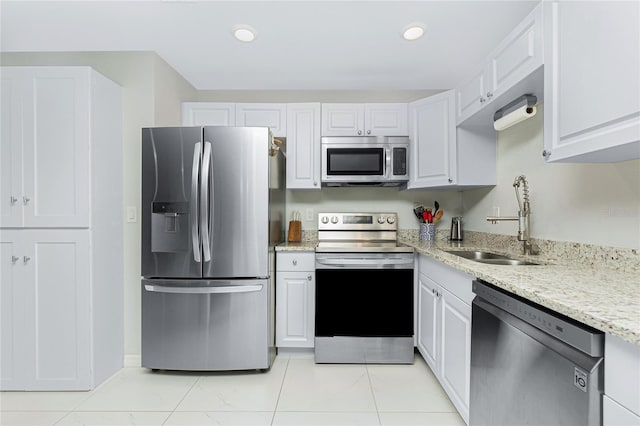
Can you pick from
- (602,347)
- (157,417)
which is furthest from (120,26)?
(602,347)

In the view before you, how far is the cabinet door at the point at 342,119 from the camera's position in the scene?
2.79m

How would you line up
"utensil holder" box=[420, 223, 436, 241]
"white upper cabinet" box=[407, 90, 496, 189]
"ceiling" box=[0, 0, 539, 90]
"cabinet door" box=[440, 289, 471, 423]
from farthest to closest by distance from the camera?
"utensil holder" box=[420, 223, 436, 241]
"white upper cabinet" box=[407, 90, 496, 189]
"ceiling" box=[0, 0, 539, 90]
"cabinet door" box=[440, 289, 471, 423]

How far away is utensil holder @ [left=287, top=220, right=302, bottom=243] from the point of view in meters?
2.92

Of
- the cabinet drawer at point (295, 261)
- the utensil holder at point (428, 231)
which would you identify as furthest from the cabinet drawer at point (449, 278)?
the cabinet drawer at point (295, 261)

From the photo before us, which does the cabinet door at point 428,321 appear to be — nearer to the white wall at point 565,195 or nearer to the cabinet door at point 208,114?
the white wall at point 565,195

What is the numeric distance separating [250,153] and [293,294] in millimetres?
1143

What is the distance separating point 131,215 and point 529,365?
2.52 m

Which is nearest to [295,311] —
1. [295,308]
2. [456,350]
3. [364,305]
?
[295,308]

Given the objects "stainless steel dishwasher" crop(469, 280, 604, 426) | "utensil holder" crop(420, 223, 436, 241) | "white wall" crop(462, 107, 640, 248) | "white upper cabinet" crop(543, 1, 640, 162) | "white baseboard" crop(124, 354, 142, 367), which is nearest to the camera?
"stainless steel dishwasher" crop(469, 280, 604, 426)

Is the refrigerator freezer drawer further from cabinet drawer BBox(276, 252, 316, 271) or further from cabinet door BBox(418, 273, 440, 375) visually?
cabinet door BBox(418, 273, 440, 375)

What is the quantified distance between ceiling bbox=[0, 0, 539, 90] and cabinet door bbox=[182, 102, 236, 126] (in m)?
0.25

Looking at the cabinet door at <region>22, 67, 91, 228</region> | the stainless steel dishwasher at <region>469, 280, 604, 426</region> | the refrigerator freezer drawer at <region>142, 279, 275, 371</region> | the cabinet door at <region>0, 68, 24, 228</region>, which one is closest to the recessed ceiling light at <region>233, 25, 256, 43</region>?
the cabinet door at <region>22, 67, 91, 228</region>

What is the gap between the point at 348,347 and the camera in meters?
2.36

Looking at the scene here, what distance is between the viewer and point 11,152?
77.5 inches
